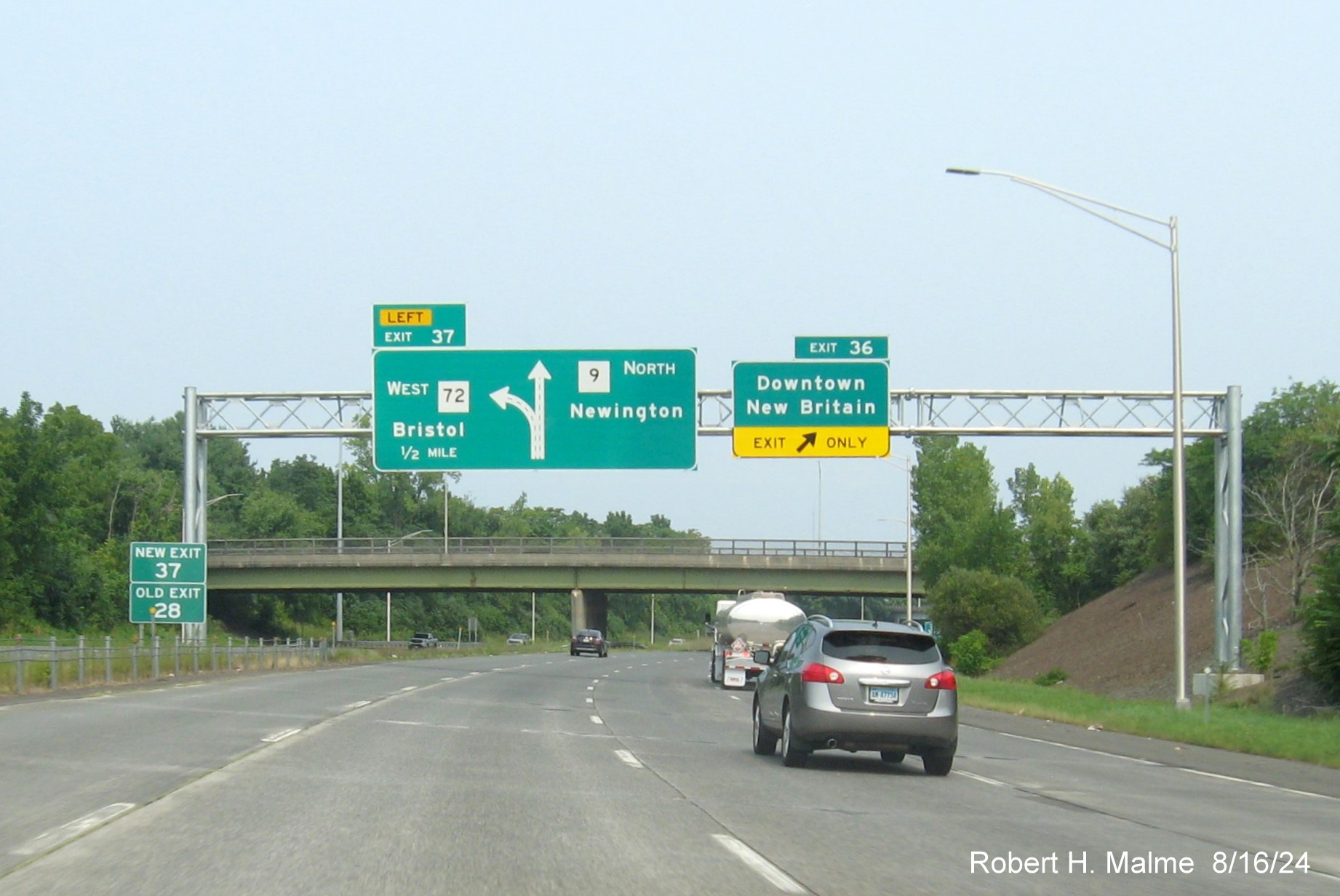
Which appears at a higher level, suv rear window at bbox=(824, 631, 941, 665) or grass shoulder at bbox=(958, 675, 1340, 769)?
suv rear window at bbox=(824, 631, 941, 665)

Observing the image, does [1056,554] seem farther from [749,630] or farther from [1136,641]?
[749,630]

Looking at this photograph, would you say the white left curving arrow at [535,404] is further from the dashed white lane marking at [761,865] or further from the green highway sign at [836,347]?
the dashed white lane marking at [761,865]

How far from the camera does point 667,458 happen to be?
36875 millimetres

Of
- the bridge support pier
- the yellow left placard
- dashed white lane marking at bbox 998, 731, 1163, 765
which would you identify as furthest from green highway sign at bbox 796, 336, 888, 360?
the bridge support pier

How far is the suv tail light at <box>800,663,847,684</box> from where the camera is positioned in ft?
57.5

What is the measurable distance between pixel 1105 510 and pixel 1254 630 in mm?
31579

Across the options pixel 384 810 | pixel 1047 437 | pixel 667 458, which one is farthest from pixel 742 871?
pixel 1047 437

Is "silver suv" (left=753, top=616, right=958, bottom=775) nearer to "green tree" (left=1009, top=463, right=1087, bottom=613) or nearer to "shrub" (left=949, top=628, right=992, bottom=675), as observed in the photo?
"shrub" (left=949, top=628, right=992, bottom=675)

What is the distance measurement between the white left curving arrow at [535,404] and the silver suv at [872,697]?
19.2 meters

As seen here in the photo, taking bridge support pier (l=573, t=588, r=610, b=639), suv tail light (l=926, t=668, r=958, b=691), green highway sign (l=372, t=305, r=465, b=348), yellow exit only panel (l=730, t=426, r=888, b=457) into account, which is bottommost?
bridge support pier (l=573, t=588, r=610, b=639)

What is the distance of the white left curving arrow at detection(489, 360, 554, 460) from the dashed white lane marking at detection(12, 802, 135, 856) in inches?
946

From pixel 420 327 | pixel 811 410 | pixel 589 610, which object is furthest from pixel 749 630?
pixel 589 610

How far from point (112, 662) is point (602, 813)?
28183mm

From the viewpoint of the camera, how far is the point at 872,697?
1755cm
